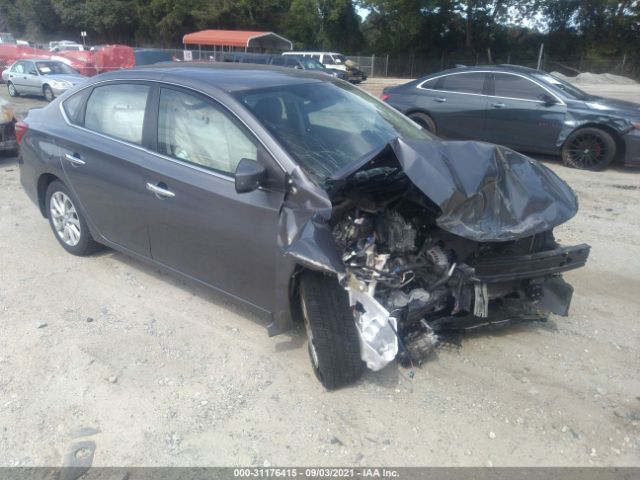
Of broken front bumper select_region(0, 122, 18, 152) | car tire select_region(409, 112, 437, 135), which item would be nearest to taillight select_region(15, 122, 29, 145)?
broken front bumper select_region(0, 122, 18, 152)

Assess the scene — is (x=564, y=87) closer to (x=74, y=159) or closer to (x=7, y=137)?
(x=74, y=159)

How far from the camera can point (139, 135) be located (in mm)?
4102

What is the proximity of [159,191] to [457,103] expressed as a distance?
7.06 m

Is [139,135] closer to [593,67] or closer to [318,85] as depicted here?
[318,85]

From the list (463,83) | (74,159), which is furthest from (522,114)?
(74,159)

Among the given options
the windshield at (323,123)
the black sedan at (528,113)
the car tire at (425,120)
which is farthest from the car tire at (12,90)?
the windshield at (323,123)

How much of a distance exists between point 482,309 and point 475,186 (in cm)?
74

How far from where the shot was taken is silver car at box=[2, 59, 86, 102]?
18828 millimetres

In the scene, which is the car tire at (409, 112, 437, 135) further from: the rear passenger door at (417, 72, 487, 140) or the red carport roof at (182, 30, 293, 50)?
the red carport roof at (182, 30, 293, 50)

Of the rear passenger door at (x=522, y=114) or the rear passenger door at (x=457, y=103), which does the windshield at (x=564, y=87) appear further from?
the rear passenger door at (x=457, y=103)

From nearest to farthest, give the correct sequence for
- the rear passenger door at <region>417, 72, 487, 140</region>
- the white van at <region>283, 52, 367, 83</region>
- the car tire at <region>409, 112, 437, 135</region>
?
the rear passenger door at <region>417, 72, 487, 140</region> → the car tire at <region>409, 112, 437, 135</region> → the white van at <region>283, 52, 367, 83</region>

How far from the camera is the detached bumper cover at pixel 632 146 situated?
8.19m

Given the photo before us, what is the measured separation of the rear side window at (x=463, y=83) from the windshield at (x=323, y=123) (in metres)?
5.55

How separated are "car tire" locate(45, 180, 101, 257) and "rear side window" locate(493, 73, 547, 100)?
277 inches
